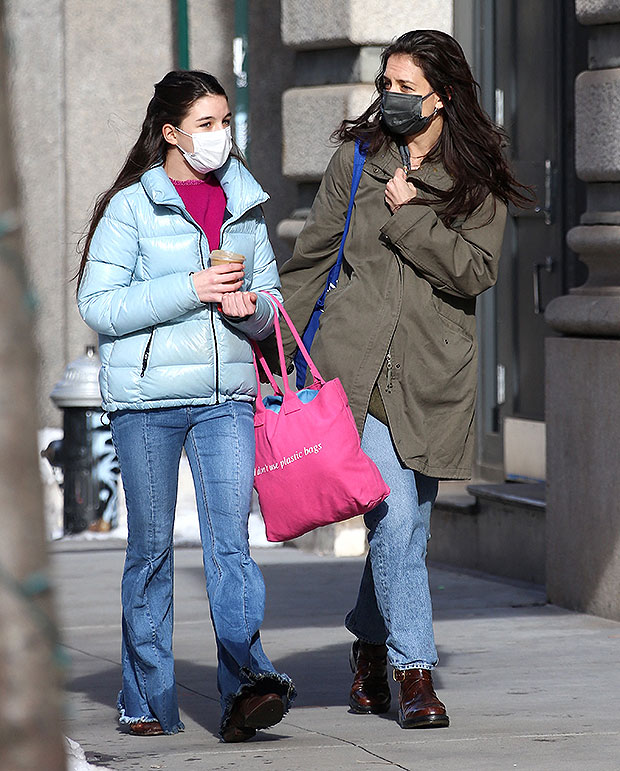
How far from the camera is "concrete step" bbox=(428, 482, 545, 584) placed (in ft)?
23.4

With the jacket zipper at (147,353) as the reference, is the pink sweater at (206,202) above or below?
above

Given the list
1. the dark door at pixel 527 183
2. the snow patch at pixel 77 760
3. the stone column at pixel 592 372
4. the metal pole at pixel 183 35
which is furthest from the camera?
the metal pole at pixel 183 35

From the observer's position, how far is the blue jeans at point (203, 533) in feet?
14.8

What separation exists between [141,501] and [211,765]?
0.76m

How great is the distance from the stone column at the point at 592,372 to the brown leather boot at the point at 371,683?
1.61 m

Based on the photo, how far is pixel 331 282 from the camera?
16.0 feet

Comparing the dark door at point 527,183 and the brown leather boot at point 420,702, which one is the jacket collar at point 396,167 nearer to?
the brown leather boot at point 420,702

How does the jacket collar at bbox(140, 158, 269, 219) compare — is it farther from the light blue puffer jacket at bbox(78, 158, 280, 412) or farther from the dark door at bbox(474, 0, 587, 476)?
the dark door at bbox(474, 0, 587, 476)

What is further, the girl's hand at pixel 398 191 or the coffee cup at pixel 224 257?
the girl's hand at pixel 398 191

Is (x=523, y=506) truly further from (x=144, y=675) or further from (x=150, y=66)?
(x=150, y=66)

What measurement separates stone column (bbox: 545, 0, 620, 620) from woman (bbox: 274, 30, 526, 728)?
1555mm

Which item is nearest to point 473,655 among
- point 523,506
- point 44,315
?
point 523,506

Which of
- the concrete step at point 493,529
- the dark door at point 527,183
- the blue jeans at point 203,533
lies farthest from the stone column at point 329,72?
the blue jeans at point 203,533

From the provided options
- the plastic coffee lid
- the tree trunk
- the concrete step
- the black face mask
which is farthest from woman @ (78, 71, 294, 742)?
the plastic coffee lid
